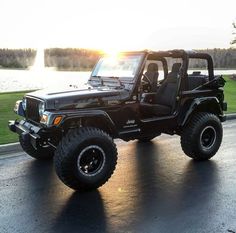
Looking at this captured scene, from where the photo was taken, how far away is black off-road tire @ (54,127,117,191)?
5.31 metres

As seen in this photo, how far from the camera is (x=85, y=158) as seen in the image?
5562 mm

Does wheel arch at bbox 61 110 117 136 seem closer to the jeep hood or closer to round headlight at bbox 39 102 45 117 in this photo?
the jeep hood

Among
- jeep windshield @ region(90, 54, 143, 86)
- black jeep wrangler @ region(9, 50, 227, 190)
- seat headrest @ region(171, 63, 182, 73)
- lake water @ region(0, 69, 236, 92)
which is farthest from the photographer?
lake water @ region(0, 69, 236, 92)

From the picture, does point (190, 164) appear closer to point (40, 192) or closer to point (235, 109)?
point (40, 192)

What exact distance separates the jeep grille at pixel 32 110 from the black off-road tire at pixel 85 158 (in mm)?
795

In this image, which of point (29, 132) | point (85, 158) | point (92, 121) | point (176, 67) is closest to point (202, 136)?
point (176, 67)

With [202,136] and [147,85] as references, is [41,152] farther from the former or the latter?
[202,136]

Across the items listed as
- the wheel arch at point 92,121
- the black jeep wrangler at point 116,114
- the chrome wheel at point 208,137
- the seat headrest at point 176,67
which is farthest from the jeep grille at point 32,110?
the chrome wheel at point 208,137

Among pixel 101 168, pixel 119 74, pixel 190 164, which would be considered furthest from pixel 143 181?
pixel 119 74

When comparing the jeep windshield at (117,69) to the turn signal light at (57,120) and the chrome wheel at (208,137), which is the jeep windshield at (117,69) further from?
the chrome wheel at (208,137)

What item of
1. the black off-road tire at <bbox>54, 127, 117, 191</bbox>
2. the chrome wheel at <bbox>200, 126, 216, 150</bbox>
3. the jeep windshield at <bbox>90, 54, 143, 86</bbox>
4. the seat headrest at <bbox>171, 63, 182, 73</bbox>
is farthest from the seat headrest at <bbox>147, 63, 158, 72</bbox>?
the black off-road tire at <bbox>54, 127, 117, 191</bbox>

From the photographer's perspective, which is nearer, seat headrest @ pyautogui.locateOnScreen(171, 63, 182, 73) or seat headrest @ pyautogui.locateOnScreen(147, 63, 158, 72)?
seat headrest @ pyautogui.locateOnScreen(171, 63, 182, 73)

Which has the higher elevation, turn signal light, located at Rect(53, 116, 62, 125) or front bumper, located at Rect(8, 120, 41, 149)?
turn signal light, located at Rect(53, 116, 62, 125)

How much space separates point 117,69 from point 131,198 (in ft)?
8.13
